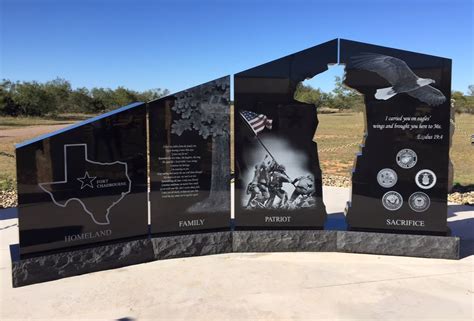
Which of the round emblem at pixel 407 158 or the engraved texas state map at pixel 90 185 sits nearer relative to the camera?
the engraved texas state map at pixel 90 185

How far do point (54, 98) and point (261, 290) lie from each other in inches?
2453

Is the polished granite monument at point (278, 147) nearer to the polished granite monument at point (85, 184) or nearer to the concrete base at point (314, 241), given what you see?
the concrete base at point (314, 241)

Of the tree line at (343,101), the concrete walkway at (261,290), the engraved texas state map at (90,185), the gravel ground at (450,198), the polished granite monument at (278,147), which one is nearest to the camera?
the concrete walkway at (261,290)

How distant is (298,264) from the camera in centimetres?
577

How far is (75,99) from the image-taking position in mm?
66062

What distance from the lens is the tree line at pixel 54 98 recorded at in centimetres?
5412

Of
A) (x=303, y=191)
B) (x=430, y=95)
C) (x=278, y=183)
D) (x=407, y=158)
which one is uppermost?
(x=430, y=95)

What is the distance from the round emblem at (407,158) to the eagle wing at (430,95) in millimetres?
677

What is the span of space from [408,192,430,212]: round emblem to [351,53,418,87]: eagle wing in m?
1.46

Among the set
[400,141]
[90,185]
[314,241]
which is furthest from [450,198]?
[90,185]

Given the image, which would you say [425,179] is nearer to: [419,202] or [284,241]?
[419,202]

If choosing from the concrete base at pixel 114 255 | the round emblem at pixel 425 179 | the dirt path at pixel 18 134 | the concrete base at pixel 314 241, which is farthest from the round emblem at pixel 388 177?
the dirt path at pixel 18 134

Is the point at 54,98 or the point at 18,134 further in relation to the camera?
the point at 54,98

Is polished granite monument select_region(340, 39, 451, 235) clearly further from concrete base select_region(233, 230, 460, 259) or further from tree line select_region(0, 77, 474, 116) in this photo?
tree line select_region(0, 77, 474, 116)
